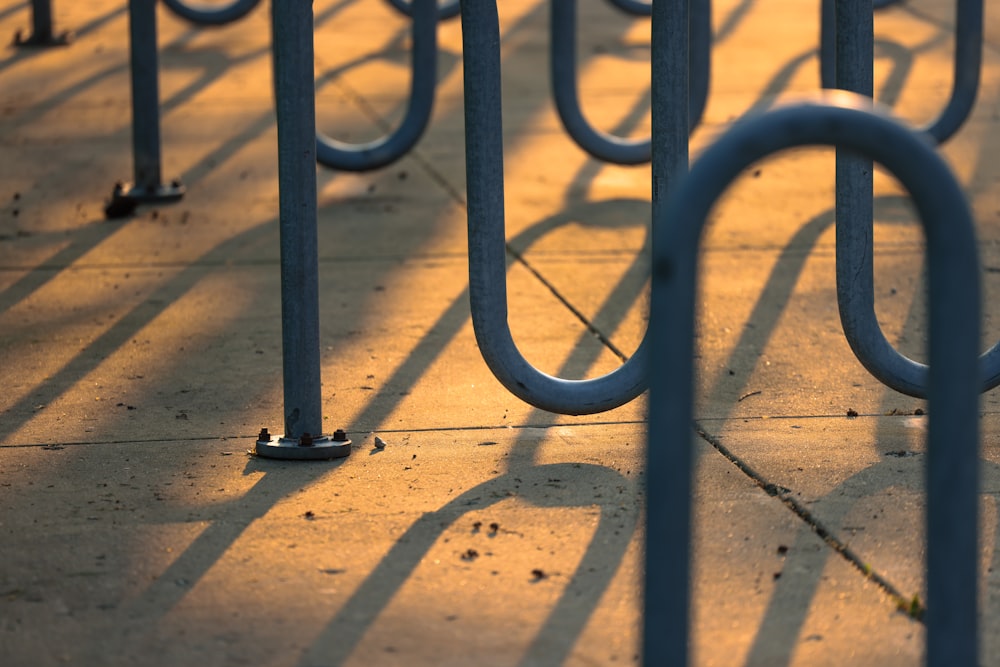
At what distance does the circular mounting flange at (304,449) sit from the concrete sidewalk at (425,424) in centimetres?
4

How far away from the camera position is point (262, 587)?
2.73m

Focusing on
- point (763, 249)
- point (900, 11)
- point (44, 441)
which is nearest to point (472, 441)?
point (44, 441)

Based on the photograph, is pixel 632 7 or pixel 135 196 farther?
pixel 632 7

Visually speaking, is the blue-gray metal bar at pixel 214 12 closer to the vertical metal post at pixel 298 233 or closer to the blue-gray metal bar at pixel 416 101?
the blue-gray metal bar at pixel 416 101

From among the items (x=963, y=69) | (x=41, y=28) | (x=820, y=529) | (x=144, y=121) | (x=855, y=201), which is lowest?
(x=820, y=529)

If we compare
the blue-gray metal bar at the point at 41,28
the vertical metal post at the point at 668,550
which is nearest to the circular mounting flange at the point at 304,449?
the vertical metal post at the point at 668,550

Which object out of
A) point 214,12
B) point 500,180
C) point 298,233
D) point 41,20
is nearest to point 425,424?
point 298,233

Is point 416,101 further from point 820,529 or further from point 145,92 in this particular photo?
point 820,529

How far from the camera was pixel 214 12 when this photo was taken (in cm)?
751

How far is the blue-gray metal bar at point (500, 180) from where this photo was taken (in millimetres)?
3068

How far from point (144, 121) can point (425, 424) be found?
2.35m

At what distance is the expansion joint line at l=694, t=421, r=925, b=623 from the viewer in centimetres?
266

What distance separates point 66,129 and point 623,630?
4.77 meters

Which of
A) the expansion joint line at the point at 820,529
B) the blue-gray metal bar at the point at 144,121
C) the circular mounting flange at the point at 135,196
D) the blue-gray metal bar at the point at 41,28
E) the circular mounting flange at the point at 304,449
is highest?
the blue-gray metal bar at the point at 41,28
